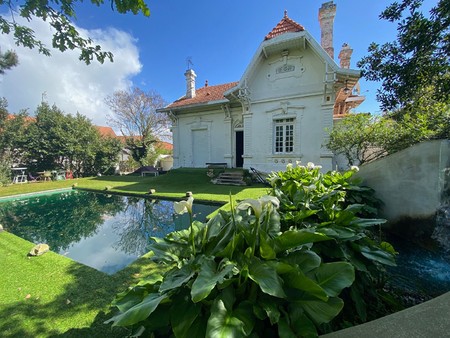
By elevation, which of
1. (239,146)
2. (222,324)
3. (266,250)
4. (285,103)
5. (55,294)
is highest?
(285,103)

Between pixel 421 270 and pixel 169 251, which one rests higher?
pixel 169 251

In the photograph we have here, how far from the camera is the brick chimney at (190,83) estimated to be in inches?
563

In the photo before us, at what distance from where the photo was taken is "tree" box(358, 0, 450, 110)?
3396 mm

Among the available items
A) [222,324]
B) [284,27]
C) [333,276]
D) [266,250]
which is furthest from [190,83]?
[222,324]

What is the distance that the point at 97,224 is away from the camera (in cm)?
627

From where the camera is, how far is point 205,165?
1362 cm

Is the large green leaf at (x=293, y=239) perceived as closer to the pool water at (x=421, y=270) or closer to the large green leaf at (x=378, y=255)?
the large green leaf at (x=378, y=255)

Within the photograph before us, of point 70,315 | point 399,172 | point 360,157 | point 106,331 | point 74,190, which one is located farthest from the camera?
point 74,190

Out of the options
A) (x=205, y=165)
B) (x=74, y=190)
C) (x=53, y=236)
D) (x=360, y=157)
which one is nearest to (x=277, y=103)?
(x=360, y=157)

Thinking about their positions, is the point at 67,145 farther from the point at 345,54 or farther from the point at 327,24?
the point at 345,54

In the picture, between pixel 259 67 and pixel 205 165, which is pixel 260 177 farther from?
pixel 259 67

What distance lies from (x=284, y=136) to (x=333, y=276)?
32.5ft

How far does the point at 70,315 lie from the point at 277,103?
10446 millimetres

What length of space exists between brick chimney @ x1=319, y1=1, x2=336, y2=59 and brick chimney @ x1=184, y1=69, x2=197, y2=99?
8.39 meters
